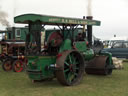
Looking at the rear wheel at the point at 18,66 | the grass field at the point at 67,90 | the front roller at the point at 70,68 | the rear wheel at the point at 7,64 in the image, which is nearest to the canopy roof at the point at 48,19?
the front roller at the point at 70,68

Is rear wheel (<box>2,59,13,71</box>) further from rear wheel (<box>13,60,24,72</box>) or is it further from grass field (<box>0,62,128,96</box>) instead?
grass field (<box>0,62,128,96</box>)

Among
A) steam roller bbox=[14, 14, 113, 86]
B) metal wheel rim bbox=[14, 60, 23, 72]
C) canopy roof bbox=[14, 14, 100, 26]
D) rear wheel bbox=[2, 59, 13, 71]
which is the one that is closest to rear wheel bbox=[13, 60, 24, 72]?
metal wheel rim bbox=[14, 60, 23, 72]

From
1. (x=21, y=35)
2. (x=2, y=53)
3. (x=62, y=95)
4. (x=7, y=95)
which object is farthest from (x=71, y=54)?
(x=21, y=35)

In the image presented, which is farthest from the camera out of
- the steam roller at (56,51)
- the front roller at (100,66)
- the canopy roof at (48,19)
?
the front roller at (100,66)

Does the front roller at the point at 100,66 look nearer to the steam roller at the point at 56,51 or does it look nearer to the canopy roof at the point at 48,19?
the steam roller at the point at 56,51

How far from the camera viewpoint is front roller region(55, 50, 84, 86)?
214 inches

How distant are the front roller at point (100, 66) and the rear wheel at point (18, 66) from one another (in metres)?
2.98

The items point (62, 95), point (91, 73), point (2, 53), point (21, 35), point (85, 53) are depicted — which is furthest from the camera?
point (21, 35)

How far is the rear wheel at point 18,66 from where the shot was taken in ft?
29.5

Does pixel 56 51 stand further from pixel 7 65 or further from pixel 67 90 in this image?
pixel 7 65

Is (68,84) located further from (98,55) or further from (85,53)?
(98,55)

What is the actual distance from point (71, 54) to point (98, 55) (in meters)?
2.23

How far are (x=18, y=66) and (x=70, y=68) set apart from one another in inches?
154

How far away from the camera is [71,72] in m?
5.91
